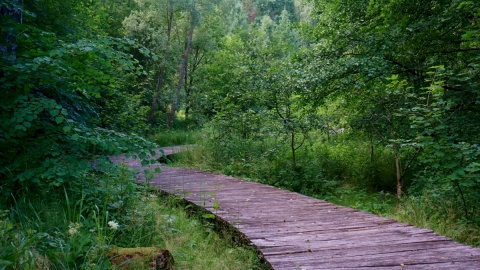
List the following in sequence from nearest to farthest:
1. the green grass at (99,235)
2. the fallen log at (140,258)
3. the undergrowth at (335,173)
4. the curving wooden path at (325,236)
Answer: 1. the green grass at (99,235)
2. the fallen log at (140,258)
3. the curving wooden path at (325,236)
4. the undergrowth at (335,173)

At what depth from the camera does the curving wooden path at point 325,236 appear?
3.34m

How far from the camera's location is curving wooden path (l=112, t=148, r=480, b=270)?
11.0 ft

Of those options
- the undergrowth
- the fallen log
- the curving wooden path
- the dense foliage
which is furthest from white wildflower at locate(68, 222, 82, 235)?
the undergrowth

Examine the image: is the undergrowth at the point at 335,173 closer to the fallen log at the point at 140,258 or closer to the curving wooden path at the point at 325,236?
the curving wooden path at the point at 325,236

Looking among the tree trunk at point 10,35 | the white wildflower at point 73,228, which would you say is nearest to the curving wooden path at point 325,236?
the white wildflower at point 73,228

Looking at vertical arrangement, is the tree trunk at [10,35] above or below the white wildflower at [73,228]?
above

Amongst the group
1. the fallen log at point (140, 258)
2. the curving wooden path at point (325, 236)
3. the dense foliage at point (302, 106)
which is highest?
the dense foliage at point (302, 106)

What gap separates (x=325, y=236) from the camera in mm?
4125

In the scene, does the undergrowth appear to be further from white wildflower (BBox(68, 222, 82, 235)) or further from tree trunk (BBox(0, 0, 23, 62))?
tree trunk (BBox(0, 0, 23, 62))

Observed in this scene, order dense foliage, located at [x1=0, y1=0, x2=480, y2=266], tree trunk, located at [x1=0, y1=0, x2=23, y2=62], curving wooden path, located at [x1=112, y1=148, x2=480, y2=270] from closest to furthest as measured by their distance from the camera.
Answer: curving wooden path, located at [x1=112, y1=148, x2=480, y2=270]
dense foliage, located at [x1=0, y1=0, x2=480, y2=266]
tree trunk, located at [x1=0, y1=0, x2=23, y2=62]

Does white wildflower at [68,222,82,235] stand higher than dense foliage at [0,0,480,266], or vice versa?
dense foliage at [0,0,480,266]

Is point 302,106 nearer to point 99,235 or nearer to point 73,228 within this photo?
point 99,235

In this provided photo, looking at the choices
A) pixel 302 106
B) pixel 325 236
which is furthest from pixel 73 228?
pixel 302 106

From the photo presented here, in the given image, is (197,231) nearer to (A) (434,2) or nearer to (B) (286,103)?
(B) (286,103)
